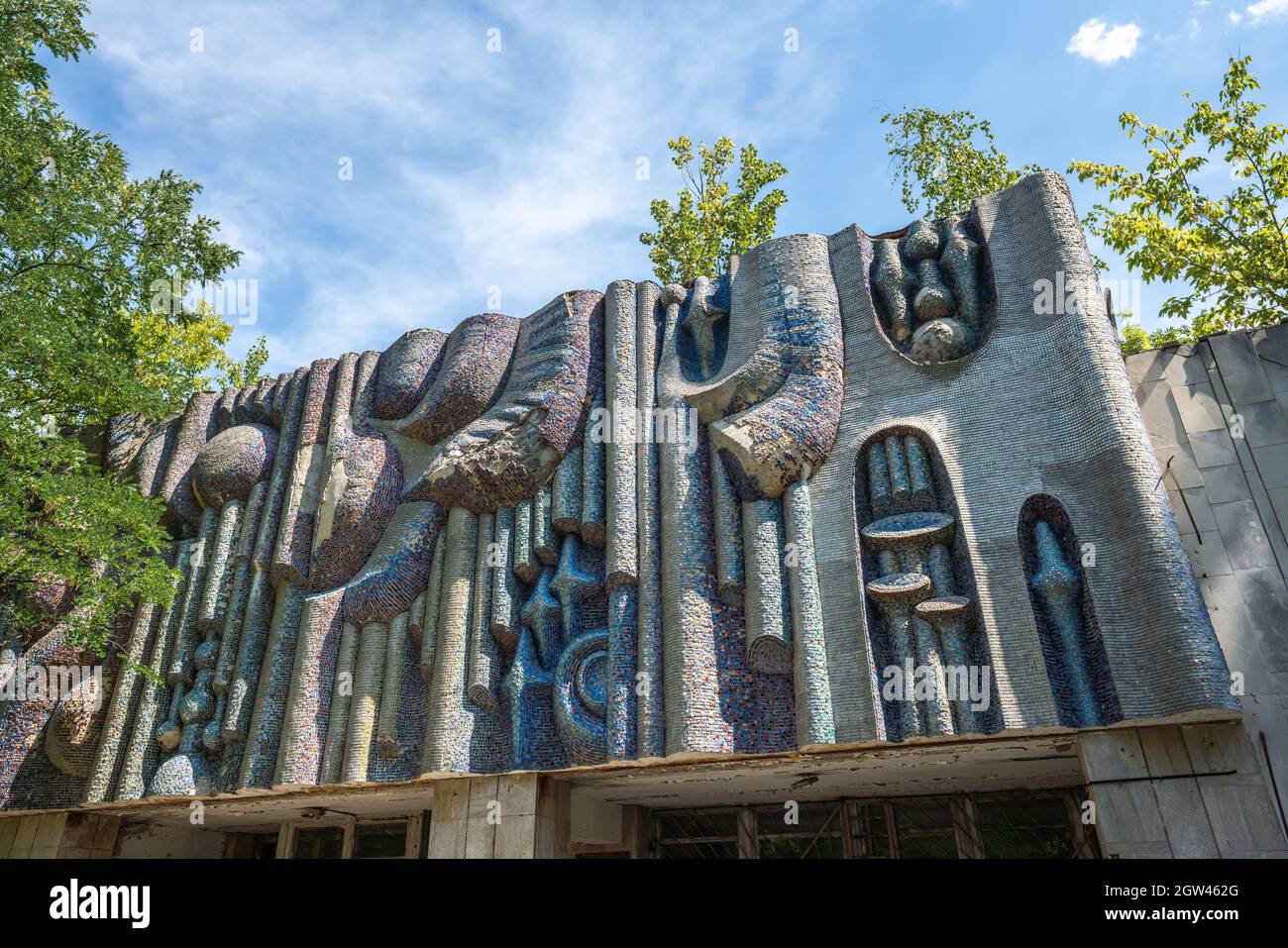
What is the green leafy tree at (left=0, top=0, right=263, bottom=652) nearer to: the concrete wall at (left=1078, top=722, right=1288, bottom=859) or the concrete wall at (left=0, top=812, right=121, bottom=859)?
the concrete wall at (left=0, top=812, right=121, bottom=859)

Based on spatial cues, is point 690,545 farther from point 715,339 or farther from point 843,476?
point 715,339

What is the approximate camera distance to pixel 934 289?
923 cm

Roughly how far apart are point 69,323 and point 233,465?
2662mm

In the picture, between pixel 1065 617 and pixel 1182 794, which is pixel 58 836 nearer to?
pixel 1065 617

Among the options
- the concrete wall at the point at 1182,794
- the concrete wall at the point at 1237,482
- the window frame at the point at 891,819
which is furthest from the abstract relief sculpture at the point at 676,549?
the window frame at the point at 891,819

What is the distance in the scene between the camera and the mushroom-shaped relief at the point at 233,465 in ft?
40.5

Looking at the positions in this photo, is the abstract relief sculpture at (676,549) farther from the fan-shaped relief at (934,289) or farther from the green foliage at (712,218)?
the green foliage at (712,218)

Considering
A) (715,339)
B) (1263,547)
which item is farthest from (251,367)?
(1263,547)

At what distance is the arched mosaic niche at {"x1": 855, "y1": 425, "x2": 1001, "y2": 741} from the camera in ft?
23.7

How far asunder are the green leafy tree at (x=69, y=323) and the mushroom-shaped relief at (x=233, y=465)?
938 millimetres

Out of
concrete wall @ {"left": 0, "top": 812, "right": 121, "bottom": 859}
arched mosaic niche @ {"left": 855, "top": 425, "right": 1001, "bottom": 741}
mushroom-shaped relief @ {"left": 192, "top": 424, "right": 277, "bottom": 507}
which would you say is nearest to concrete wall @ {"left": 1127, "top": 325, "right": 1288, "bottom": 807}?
arched mosaic niche @ {"left": 855, "top": 425, "right": 1001, "bottom": 741}

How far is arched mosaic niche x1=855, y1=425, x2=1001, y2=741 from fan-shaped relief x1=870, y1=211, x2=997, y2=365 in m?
1.07

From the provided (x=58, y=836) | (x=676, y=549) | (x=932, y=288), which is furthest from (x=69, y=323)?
(x=932, y=288)
